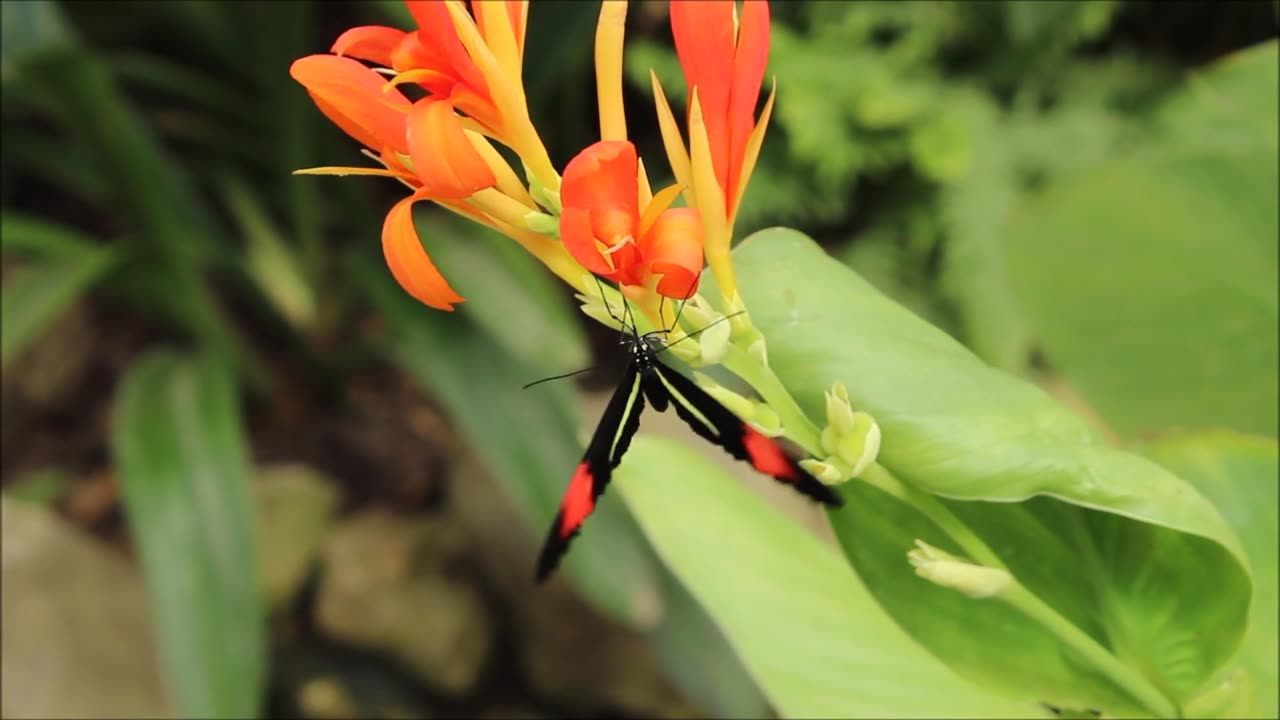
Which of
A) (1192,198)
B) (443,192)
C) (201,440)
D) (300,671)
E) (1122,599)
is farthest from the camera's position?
(300,671)

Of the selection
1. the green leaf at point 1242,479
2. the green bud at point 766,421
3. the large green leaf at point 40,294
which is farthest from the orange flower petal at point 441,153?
the large green leaf at point 40,294

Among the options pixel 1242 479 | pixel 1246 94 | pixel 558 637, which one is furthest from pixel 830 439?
pixel 558 637

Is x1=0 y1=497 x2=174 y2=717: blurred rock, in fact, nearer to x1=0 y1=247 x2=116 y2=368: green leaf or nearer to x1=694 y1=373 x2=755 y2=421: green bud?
x1=0 y1=247 x2=116 y2=368: green leaf

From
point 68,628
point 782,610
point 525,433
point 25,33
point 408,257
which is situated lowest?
point 68,628

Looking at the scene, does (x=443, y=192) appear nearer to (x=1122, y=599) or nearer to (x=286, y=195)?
(x=1122, y=599)

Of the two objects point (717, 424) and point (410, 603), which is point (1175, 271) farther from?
point (410, 603)

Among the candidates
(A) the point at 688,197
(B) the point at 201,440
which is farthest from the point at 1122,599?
(B) the point at 201,440
